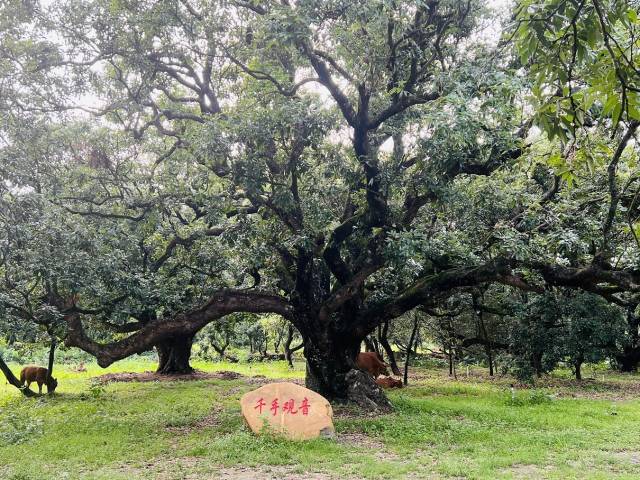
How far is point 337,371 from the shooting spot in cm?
1173

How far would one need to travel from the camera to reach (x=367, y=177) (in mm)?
9953

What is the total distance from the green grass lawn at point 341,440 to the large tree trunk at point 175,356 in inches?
232

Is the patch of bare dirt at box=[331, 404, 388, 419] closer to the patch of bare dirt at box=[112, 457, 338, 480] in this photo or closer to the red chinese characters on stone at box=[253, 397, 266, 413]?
the red chinese characters on stone at box=[253, 397, 266, 413]

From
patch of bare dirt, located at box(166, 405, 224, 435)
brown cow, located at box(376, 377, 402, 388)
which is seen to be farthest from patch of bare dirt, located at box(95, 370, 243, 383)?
patch of bare dirt, located at box(166, 405, 224, 435)

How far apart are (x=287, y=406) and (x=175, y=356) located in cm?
1235

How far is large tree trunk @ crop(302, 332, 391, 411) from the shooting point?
1142 cm

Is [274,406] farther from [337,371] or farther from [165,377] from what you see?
[165,377]

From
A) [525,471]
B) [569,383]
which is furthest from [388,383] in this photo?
[525,471]

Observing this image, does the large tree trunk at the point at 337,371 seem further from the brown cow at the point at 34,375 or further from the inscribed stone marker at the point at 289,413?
the brown cow at the point at 34,375

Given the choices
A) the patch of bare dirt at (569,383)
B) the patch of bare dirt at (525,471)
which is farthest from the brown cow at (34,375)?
the patch of bare dirt at (525,471)

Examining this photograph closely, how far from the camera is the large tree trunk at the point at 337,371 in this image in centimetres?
1142

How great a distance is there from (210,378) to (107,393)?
478 cm

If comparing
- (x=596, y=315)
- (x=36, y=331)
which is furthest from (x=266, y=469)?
(x=596, y=315)

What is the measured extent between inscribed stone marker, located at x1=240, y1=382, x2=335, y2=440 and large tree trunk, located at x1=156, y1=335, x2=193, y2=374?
38.2 ft
